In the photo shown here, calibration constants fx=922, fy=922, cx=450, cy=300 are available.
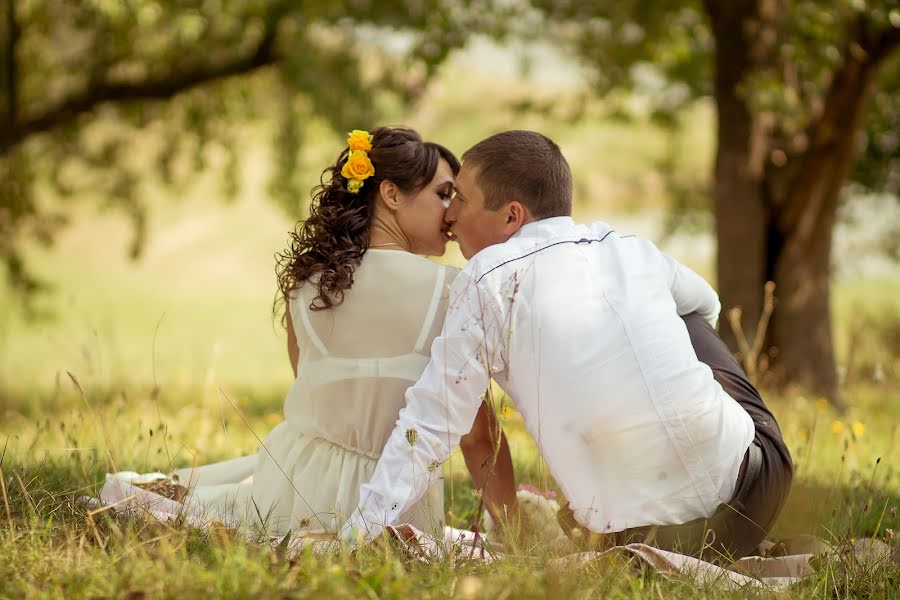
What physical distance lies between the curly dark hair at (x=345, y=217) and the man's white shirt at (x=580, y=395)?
525 mm

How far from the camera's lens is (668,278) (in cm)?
319

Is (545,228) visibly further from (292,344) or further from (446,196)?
(292,344)

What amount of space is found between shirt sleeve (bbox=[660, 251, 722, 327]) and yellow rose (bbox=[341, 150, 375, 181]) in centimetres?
109

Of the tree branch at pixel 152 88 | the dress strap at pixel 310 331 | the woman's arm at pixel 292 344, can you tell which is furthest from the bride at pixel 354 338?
the tree branch at pixel 152 88

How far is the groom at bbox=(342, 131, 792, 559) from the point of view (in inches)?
109

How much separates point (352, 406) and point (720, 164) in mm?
5720

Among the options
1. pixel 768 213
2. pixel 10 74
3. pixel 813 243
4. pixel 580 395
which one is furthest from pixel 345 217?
pixel 10 74

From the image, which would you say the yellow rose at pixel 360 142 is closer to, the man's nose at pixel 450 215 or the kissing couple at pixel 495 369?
the kissing couple at pixel 495 369

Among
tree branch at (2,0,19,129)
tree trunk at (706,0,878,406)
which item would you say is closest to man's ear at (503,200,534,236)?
tree trunk at (706,0,878,406)

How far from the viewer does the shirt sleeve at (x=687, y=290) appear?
3227mm

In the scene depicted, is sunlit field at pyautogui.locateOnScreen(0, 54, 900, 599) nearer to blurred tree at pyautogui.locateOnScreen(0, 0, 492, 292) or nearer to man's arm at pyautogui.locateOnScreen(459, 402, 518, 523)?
man's arm at pyautogui.locateOnScreen(459, 402, 518, 523)

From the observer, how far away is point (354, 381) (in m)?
3.22

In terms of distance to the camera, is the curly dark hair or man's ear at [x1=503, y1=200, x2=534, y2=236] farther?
the curly dark hair

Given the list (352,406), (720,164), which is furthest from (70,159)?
(352,406)
